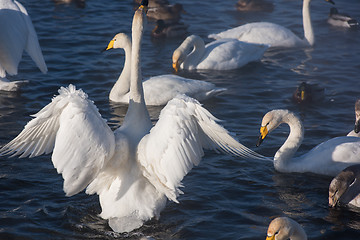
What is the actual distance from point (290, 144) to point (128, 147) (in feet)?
9.25

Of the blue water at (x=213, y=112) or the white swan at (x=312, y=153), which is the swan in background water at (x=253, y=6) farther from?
the white swan at (x=312, y=153)

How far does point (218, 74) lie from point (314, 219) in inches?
220

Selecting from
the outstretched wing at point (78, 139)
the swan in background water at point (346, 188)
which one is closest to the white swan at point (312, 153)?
the swan in background water at point (346, 188)

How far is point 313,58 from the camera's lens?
43.6 feet

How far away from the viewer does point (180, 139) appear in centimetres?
585

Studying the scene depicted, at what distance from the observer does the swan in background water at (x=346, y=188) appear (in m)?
7.36

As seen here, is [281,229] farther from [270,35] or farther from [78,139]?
[270,35]

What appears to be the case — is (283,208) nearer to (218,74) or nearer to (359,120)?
(359,120)

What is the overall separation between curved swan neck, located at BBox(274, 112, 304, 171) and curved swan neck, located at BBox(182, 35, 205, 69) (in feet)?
13.6

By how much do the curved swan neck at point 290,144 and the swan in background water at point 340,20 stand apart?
6.90 metres

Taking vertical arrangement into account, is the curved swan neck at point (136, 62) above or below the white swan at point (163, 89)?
above

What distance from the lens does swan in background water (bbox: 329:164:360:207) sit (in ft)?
24.1

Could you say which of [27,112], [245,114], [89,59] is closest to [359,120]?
[245,114]

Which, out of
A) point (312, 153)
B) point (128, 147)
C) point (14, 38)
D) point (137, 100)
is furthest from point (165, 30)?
point (128, 147)
